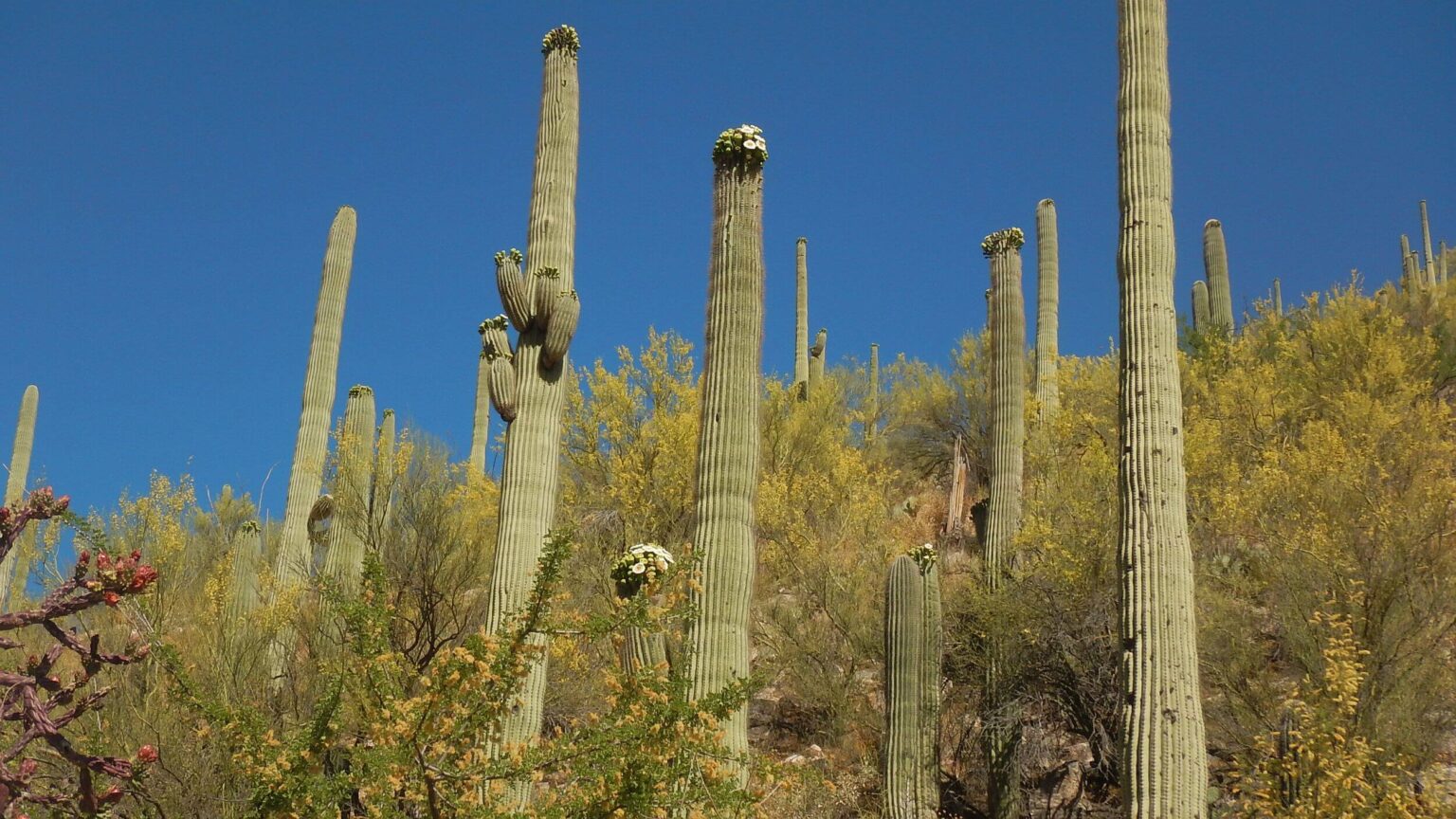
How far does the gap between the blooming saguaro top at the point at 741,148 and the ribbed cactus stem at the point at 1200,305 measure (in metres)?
16.3

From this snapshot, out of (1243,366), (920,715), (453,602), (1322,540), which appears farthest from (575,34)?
(1243,366)

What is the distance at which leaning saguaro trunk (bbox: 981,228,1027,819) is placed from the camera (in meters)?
10.4

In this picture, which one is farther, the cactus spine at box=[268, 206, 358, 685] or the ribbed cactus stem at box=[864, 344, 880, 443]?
the ribbed cactus stem at box=[864, 344, 880, 443]

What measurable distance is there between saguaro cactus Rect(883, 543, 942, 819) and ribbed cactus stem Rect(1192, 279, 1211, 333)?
1450 cm

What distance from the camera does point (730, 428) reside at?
7.34 metres

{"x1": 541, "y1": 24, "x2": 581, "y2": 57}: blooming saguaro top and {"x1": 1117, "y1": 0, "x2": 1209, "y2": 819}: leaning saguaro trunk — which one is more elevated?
{"x1": 541, "y1": 24, "x2": 581, "y2": 57}: blooming saguaro top

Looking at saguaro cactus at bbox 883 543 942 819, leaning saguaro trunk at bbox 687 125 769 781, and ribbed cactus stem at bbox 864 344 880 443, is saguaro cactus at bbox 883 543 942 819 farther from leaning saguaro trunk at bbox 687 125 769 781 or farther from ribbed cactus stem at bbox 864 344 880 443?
ribbed cactus stem at bbox 864 344 880 443

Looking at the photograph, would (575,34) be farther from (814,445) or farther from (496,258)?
(814,445)

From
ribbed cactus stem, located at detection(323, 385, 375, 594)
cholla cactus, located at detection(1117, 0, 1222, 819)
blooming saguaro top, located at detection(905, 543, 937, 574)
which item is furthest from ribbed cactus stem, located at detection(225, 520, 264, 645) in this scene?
cholla cactus, located at detection(1117, 0, 1222, 819)

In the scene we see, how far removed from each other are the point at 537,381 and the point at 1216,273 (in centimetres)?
1681

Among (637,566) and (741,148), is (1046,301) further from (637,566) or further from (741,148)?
(637,566)

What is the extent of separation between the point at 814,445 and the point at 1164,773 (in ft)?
43.4

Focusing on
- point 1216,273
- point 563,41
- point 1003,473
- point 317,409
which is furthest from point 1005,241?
point 1216,273

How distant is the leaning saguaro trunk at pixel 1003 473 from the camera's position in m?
10.4
